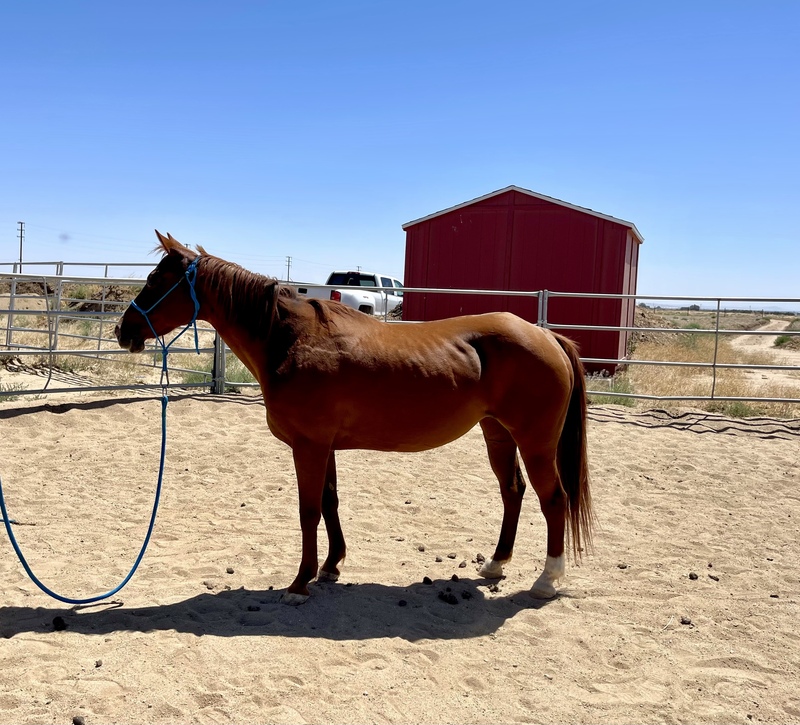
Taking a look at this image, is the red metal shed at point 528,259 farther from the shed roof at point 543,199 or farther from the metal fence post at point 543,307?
the metal fence post at point 543,307

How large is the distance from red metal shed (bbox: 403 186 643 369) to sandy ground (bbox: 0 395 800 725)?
6.90 metres

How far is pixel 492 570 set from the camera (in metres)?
3.90

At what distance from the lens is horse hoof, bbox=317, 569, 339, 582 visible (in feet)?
12.3

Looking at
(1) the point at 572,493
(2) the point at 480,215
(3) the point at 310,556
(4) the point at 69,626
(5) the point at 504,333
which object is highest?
(2) the point at 480,215

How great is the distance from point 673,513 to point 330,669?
3352mm

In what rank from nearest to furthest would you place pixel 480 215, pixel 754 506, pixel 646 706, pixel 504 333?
pixel 646 706 → pixel 504 333 → pixel 754 506 → pixel 480 215

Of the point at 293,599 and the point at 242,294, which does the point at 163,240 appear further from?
the point at 293,599

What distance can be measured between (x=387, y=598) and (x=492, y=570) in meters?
0.72

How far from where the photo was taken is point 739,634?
3.24 meters

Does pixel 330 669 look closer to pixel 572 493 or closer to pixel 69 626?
pixel 69 626

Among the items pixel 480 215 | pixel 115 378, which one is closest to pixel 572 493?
pixel 115 378

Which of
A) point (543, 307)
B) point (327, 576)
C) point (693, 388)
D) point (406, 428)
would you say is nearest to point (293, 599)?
point (327, 576)

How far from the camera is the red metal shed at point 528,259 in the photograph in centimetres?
1310

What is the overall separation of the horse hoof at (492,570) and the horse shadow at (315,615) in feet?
0.68
